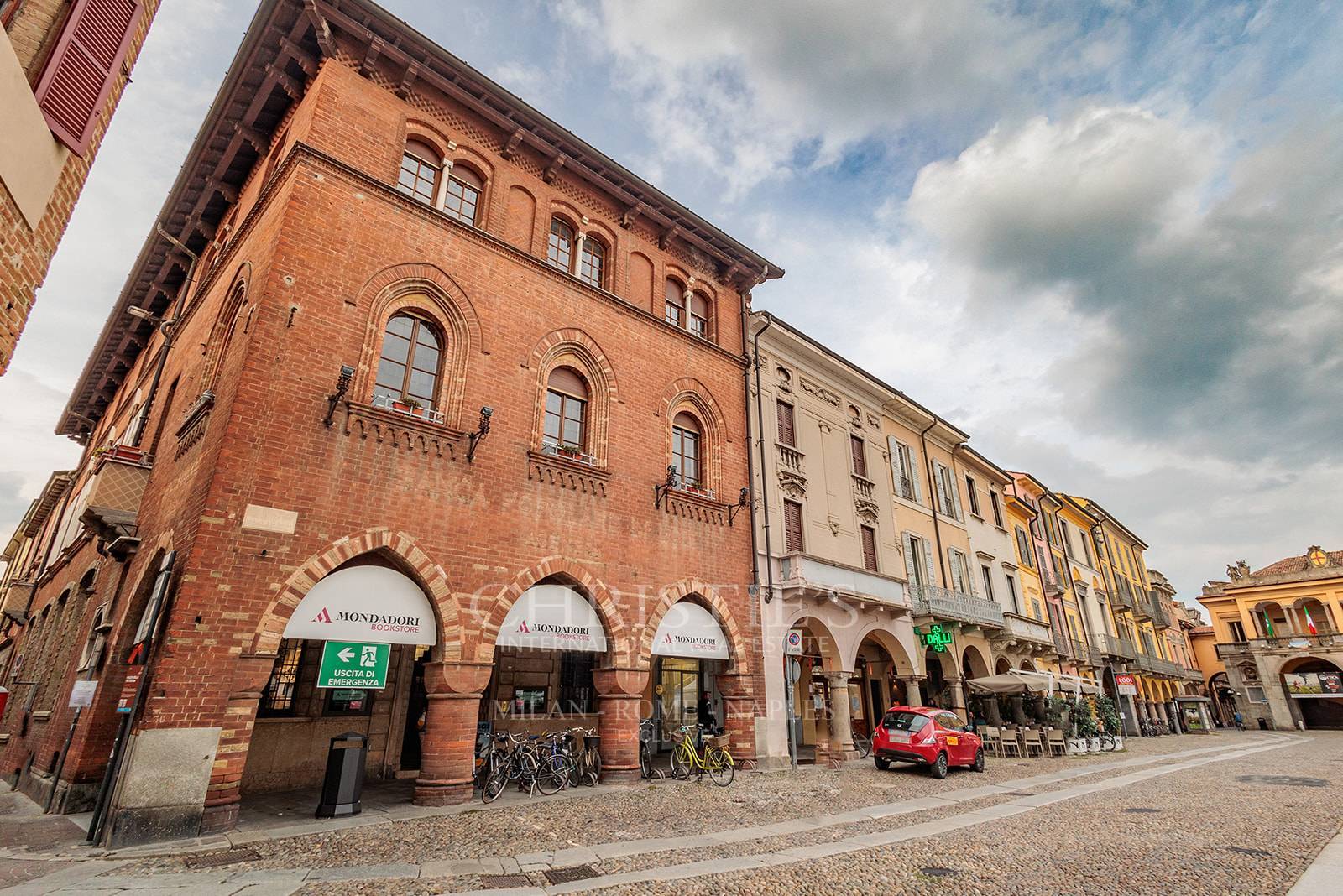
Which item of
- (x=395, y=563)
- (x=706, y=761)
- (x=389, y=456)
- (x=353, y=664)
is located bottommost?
(x=706, y=761)

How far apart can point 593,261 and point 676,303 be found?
8.80ft

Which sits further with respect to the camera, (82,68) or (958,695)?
(958,695)

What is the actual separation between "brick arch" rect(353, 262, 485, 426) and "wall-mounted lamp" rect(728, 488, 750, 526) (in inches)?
276

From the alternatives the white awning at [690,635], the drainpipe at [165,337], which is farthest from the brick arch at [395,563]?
the drainpipe at [165,337]

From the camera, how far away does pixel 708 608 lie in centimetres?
1447

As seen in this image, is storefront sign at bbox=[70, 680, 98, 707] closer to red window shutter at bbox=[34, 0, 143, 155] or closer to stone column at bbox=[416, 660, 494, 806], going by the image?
stone column at bbox=[416, 660, 494, 806]

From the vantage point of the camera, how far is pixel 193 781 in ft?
25.1

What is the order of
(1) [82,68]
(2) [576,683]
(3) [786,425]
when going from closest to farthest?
1. (1) [82,68]
2. (2) [576,683]
3. (3) [786,425]

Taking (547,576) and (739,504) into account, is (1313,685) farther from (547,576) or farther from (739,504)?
(547,576)

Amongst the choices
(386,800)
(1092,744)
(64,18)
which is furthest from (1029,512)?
(64,18)

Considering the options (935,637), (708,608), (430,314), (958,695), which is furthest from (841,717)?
(430,314)

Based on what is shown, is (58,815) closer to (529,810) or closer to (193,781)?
(193,781)

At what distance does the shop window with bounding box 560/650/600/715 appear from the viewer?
594 inches

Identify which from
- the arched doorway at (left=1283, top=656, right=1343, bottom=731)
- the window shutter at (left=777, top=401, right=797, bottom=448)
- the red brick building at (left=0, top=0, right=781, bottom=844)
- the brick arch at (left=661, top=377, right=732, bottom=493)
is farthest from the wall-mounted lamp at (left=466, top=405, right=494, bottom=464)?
the arched doorway at (left=1283, top=656, right=1343, bottom=731)
